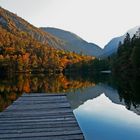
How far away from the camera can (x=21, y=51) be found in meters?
149

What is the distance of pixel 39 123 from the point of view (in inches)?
522

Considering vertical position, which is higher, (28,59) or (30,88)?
(28,59)

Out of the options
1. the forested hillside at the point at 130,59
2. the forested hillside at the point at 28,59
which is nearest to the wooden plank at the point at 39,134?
the forested hillside at the point at 130,59

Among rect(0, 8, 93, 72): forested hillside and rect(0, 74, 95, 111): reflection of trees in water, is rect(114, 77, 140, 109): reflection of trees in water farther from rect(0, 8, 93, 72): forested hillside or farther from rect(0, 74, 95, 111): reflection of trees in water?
rect(0, 8, 93, 72): forested hillside

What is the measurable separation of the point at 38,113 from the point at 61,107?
7.28 ft

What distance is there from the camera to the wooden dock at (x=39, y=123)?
1095 cm

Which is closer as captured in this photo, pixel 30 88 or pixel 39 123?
pixel 39 123

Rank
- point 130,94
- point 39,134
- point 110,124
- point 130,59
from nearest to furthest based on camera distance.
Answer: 1. point 39,134
2. point 110,124
3. point 130,94
4. point 130,59

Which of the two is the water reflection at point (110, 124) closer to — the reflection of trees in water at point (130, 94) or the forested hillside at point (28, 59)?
the reflection of trees in water at point (130, 94)

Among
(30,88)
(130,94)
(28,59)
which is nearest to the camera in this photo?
(130,94)

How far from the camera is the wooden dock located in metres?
10.9

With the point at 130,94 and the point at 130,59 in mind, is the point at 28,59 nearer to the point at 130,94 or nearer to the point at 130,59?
the point at 130,59


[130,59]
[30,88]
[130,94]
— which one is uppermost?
[130,59]

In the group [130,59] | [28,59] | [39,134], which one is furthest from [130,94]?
[28,59]
